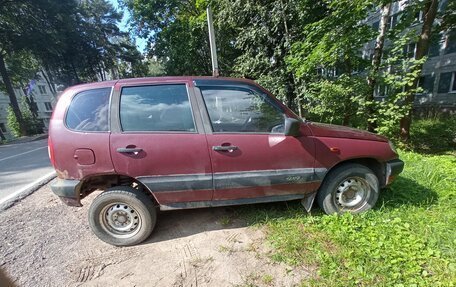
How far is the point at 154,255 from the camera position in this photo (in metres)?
2.72

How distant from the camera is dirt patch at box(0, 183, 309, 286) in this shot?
2.38 m

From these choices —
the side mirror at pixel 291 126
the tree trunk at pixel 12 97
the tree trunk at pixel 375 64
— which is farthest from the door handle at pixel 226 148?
the tree trunk at pixel 12 97

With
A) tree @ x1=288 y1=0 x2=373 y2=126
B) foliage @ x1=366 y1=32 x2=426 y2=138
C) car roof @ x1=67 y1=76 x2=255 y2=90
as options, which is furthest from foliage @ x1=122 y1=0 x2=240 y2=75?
car roof @ x1=67 y1=76 x2=255 y2=90

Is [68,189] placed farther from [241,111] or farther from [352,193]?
[352,193]

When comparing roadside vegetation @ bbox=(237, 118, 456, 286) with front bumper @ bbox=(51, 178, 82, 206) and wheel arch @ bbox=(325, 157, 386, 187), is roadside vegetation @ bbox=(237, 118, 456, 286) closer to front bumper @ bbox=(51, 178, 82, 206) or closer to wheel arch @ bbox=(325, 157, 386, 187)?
wheel arch @ bbox=(325, 157, 386, 187)

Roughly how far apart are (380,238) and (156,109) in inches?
117

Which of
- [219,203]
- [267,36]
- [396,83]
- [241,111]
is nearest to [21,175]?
[219,203]

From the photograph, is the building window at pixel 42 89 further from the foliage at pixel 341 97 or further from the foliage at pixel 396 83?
the foliage at pixel 396 83

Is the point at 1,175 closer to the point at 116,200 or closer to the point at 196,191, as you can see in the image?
the point at 116,200

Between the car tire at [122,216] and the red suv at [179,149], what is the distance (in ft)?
0.04

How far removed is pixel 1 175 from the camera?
6348mm

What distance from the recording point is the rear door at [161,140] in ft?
8.77

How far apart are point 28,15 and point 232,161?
22467mm

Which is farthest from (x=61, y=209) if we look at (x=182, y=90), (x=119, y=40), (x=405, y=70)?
(x=119, y=40)
